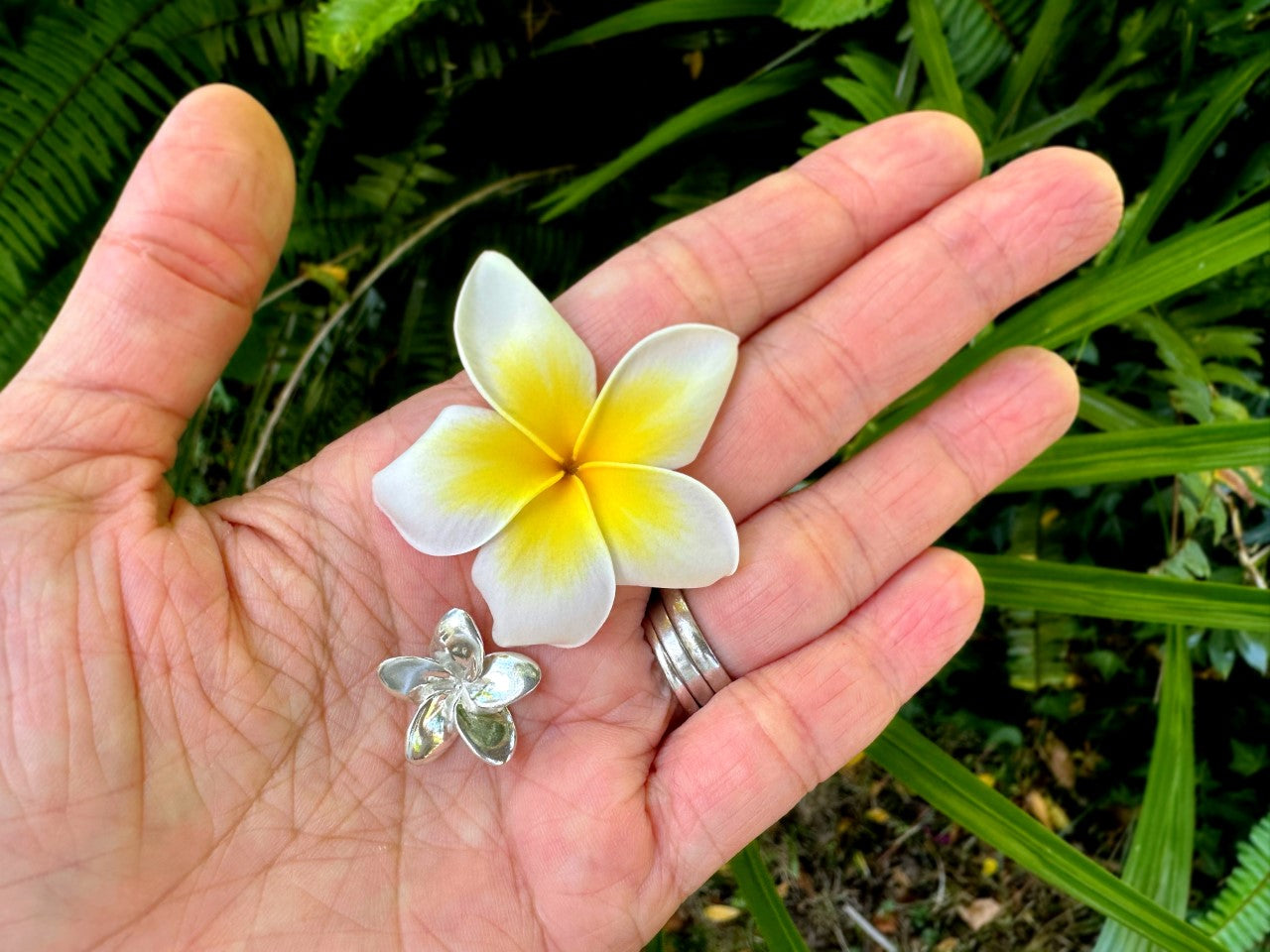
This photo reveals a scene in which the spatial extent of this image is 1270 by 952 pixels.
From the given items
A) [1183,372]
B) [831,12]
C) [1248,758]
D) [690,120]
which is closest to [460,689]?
[690,120]

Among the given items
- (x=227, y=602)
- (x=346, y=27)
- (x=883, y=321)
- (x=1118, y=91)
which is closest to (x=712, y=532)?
(x=883, y=321)

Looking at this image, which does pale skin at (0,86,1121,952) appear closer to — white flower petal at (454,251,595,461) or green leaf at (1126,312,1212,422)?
white flower petal at (454,251,595,461)

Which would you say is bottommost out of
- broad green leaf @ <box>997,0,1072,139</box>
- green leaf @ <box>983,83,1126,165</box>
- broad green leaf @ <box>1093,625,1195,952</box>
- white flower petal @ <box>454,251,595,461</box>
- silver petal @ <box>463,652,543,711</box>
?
broad green leaf @ <box>1093,625,1195,952</box>

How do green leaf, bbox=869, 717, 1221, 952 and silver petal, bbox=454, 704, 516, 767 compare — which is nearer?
silver petal, bbox=454, 704, 516, 767

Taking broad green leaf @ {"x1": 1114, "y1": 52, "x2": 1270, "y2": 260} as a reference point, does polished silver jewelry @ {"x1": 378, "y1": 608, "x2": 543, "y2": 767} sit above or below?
below

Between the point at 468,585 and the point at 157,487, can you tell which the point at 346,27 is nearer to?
the point at 157,487

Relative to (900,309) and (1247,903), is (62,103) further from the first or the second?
(1247,903)

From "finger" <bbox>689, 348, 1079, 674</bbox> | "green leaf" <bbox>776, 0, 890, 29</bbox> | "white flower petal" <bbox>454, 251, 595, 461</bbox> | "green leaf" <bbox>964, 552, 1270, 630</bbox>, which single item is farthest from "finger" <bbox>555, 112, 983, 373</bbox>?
"green leaf" <bbox>964, 552, 1270, 630</bbox>
